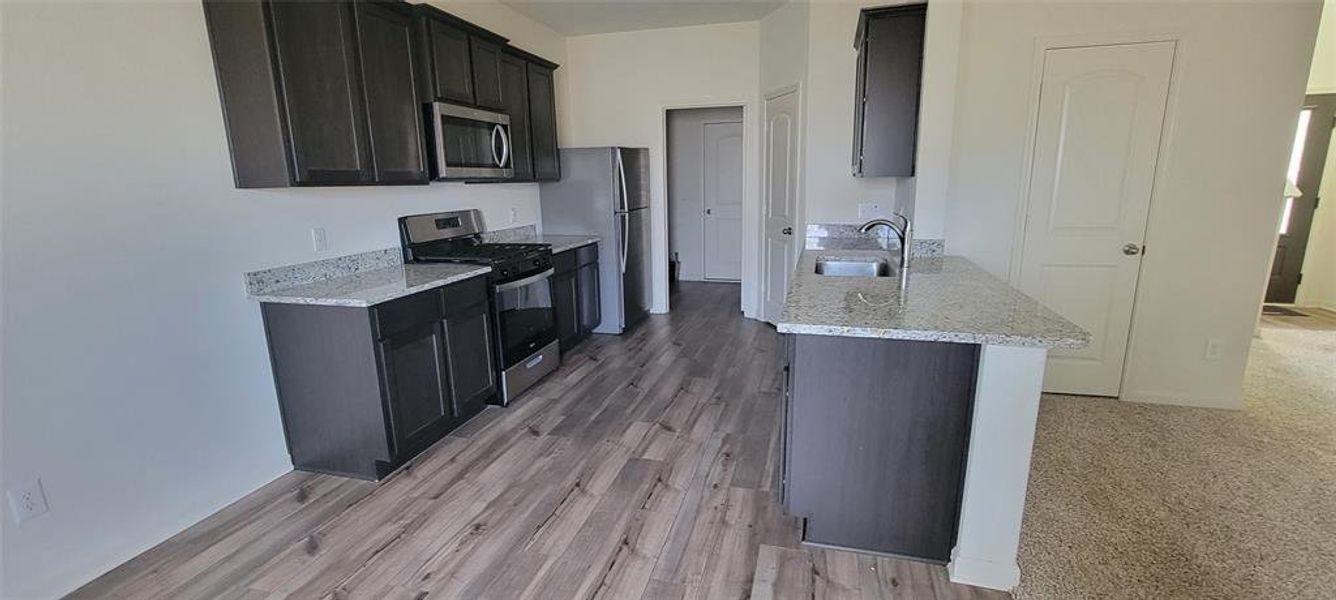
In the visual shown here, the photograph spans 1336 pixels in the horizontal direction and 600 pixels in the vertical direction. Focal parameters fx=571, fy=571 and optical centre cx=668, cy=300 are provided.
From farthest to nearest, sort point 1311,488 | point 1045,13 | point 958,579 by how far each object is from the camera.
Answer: point 1045,13 < point 1311,488 < point 958,579

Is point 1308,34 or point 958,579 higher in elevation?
point 1308,34

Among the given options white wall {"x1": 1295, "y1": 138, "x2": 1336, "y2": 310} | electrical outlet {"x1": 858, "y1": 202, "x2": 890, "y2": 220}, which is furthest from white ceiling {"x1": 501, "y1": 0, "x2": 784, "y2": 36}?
white wall {"x1": 1295, "y1": 138, "x2": 1336, "y2": 310}

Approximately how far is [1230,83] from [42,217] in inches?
199

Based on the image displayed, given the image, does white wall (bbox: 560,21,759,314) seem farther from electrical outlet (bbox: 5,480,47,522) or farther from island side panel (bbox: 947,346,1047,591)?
electrical outlet (bbox: 5,480,47,522)

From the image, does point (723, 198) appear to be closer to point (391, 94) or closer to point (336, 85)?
point (391, 94)

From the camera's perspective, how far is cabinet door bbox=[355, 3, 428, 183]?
8.62 feet

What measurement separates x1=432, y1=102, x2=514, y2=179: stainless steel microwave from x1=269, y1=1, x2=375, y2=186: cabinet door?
506mm

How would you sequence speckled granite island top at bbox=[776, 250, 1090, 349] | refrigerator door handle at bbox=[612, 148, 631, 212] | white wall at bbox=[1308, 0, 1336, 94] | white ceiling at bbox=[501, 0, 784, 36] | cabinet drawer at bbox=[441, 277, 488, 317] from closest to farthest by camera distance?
speckled granite island top at bbox=[776, 250, 1090, 349] → cabinet drawer at bbox=[441, 277, 488, 317] → white ceiling at bbox=[501, 0, 784, 36] → refrigerator door handle at bbox=[612, 148, 631, 212] → white wall at bbox=[1308, 0, 1336, 94]

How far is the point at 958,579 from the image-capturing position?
6.15 feet

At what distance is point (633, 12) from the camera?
4.54m

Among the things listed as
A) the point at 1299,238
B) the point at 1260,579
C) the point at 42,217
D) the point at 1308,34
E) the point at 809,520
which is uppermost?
the point at 1308,34

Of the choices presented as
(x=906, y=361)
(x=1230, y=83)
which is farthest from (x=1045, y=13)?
(x=906, y=361)

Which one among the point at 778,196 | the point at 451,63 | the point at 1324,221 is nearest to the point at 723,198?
the point at 778,196

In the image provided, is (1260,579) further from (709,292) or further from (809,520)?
(709,292)
